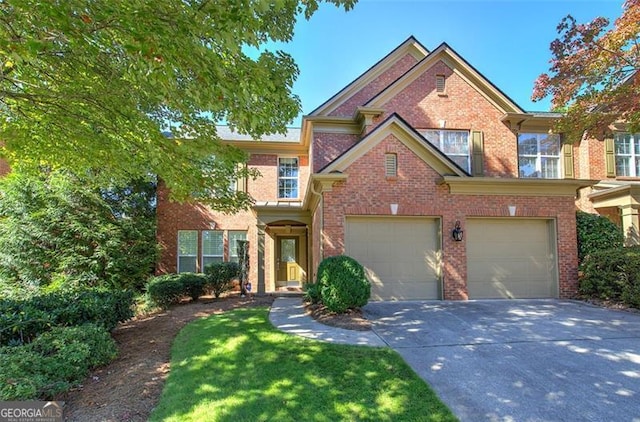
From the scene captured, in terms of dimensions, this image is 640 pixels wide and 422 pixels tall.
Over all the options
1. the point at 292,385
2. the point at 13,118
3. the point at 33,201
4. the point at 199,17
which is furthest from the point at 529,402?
the point at 33,201

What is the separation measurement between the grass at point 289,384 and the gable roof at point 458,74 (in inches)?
371

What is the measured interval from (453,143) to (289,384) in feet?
36.3

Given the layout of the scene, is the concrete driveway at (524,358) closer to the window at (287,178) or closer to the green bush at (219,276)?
the green bush at (219,276)

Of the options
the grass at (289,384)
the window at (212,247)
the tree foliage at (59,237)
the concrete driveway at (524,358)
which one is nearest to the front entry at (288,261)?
the window at (212,247)

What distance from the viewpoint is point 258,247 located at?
1412 cm

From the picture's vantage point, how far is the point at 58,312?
21.4 feet

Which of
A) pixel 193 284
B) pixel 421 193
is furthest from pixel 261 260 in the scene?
pixel 421 193

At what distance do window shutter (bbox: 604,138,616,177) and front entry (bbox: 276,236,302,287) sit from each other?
13.4 m

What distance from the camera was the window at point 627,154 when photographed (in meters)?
13.8

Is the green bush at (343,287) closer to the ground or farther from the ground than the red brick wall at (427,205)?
closer to the ground

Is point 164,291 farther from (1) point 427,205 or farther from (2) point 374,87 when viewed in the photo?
(2) point 374,87

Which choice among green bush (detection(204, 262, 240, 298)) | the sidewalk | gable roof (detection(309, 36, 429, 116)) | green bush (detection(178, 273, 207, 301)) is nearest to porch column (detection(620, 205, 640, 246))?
gable roof (detection(309, 36, 429, 116))

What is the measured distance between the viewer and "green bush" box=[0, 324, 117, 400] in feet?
14.4

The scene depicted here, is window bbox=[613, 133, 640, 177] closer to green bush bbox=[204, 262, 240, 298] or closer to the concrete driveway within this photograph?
the concrete driveway
